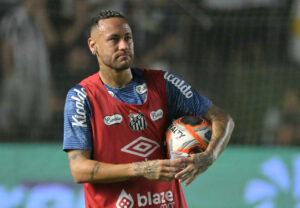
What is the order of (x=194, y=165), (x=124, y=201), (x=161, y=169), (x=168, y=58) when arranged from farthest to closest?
(x=168, y=58)
(x=124, y=201)
(x=194, y=165)
(x=161, y=169)

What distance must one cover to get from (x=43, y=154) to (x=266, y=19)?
4047mm

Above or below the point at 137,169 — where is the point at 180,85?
above

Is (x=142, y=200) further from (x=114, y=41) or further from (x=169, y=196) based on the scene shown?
(x=114, y=41)

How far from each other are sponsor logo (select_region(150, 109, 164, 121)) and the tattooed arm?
1.64ft

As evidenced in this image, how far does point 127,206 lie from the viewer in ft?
11.2

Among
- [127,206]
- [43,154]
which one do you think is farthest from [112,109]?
[43,154]

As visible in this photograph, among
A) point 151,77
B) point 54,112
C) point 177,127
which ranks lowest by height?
point 54,112

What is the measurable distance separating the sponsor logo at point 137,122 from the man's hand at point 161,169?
0.45 meters

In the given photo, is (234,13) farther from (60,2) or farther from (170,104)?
(170,104)

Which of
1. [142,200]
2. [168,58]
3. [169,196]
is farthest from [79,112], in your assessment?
[168,58]

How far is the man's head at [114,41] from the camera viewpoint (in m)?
3.49

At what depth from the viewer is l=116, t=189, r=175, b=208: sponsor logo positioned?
3.41 metres

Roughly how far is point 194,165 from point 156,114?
1.90ft

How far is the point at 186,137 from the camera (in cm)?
345
